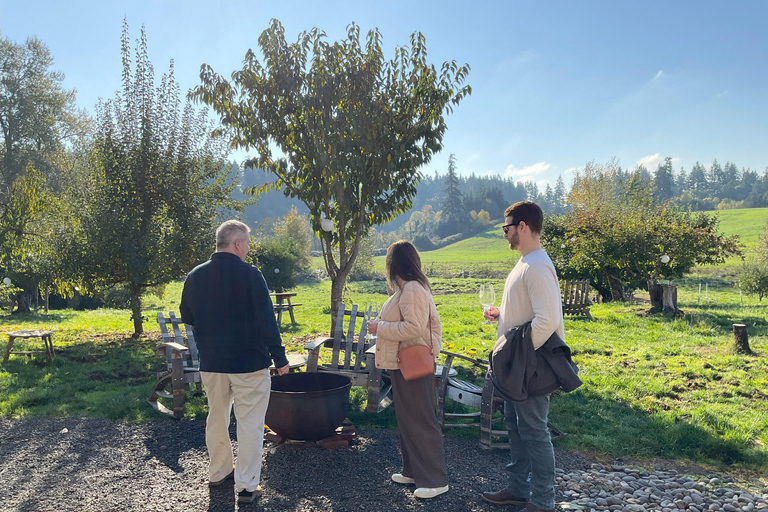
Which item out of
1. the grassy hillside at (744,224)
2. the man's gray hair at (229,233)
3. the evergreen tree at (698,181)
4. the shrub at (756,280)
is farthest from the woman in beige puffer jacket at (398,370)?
the evergreen tree at (698,181)

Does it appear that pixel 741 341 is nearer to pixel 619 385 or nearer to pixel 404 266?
pixel 619 385

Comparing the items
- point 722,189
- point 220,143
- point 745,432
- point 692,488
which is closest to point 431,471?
point 692,488

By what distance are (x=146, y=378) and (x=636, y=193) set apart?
3449cm

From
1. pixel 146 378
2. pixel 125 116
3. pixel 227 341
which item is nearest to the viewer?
pixel 227 341

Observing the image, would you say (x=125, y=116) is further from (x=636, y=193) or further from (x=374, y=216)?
(x=636, y=193)

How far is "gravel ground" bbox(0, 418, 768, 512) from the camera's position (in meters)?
3.84

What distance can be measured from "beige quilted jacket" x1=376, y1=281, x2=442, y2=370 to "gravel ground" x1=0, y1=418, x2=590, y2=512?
114cm

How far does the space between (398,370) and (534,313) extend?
4.12ft

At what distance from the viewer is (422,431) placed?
3.96 m

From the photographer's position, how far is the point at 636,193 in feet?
112

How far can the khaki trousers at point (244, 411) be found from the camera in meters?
3.82

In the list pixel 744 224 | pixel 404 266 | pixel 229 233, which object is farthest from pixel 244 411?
pixel 744 224

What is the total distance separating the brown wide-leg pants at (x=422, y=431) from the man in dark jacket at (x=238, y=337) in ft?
3.55

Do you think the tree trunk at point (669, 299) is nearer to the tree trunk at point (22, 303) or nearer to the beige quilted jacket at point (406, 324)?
the beige quilted jacket at point (406, 324)
